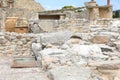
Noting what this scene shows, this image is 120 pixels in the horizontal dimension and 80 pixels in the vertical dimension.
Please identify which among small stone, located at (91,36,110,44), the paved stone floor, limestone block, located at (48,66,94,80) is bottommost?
the paved stone floor

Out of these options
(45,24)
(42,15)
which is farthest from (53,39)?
(42,15)

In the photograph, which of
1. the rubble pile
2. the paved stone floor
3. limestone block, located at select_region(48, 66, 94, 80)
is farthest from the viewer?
the paved stone floor

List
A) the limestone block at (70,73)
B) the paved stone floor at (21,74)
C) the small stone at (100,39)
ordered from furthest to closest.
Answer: the small stone at (100,39), the paved stone floor at (21,74), the limestone block at (70,73)

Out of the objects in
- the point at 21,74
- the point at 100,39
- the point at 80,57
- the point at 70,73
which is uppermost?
the point at 100,39

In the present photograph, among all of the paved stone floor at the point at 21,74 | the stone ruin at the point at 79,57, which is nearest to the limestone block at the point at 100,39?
the stone ruin at the point at 79,57

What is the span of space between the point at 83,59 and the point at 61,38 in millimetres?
1666

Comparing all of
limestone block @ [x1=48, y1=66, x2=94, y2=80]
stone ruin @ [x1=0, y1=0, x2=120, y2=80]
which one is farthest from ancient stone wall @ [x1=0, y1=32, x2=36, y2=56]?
limestone block @ [x1=48, y1=66, x2=94, y2=80]

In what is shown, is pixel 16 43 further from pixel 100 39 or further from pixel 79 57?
pixel 79 57

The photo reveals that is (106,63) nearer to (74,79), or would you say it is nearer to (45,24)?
(74,79)

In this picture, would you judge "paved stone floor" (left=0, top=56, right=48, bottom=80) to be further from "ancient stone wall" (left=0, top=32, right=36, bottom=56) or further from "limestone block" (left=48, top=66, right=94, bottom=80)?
"ancient stone wall" (left=0, top=32, right=36, bottom=56)

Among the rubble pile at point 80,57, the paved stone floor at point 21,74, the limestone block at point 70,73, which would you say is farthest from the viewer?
the paved stone floor at point 21,74

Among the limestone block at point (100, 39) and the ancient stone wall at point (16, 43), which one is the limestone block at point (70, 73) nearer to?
the limestone block at point (100, 39)

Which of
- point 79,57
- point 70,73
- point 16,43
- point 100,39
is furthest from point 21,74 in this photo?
point 16,43

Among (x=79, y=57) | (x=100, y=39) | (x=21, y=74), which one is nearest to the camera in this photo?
(x=79, y=57)
